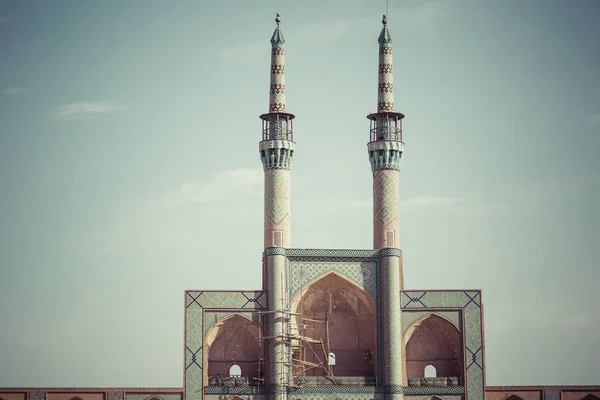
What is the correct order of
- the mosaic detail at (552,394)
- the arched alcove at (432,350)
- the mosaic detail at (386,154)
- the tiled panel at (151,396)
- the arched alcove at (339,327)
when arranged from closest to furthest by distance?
1. the tiled panel at (151,396)
2. the mosaic detail at (552,394)
3. the arched alcove at (432,350)
4. the arched alcove at (339,327)
5. the mosaic detail at (386,154)

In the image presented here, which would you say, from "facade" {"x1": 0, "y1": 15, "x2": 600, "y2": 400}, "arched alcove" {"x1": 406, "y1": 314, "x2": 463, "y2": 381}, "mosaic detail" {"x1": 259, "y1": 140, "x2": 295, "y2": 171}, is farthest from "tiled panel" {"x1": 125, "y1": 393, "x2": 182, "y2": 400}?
"mosaic detail" {"x1": 259, "y1": 140, "x2": 295, "y2": 171}

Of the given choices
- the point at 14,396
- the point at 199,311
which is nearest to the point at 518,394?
the point at 199,311

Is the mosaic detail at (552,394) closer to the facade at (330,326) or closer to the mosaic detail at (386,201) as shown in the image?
the facade at (330,326)

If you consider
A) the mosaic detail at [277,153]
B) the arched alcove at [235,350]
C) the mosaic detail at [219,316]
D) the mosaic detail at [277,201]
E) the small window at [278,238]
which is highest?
the mosaic detail at [277,153]

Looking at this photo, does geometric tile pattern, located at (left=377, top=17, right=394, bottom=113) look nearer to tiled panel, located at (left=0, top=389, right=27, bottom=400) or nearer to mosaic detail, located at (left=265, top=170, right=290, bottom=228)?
mosaic detail, located at (left=265, top=170, right=290, bottom=228)

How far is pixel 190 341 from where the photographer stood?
4381cm

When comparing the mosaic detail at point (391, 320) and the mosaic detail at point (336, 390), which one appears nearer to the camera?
the mosaic detail at point (336, 390)

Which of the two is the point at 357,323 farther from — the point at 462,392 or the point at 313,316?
→ the point at 462,392

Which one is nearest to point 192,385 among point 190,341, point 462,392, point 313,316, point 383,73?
point 190,341

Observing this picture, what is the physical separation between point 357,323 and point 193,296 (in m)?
6.06

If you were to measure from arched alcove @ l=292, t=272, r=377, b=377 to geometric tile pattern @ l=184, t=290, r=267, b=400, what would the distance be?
1.97 meters

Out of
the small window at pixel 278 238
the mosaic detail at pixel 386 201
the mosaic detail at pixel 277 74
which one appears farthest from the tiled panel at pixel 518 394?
the mosaic detail at pixel 277 74

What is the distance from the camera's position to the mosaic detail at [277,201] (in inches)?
1805

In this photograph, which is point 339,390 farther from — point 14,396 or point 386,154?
point 14,396
